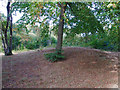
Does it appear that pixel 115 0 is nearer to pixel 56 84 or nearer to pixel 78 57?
pixel 56 84

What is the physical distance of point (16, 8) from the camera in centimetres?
→ 731

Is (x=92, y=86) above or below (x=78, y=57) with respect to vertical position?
below

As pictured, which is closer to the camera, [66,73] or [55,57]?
[66,73]

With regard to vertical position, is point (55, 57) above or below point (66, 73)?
above

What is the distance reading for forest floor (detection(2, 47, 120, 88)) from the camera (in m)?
4.96

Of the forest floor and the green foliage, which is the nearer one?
the forest floor

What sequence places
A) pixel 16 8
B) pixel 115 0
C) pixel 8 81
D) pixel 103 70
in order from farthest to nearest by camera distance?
1. pixel 16 8
2. pixel 103 70
3. pixel 8 81
4. pixel 115 0

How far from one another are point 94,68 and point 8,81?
422 centimetres

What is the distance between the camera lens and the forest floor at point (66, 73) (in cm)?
496

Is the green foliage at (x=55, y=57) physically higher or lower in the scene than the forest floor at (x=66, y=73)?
higher

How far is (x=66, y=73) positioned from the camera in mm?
6047

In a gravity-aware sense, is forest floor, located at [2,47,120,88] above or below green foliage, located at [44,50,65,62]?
below

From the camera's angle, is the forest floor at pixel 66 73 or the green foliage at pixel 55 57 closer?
the forest floor at pixel 66 73

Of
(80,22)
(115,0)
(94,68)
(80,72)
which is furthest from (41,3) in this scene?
(94,68)
